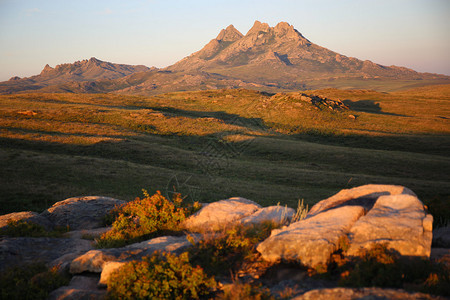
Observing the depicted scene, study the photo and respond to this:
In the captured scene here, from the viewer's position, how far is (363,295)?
5074 millimetres

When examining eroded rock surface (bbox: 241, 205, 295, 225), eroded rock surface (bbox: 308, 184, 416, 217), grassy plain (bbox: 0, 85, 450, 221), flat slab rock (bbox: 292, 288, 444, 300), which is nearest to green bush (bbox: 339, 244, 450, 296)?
flat slab rock (bbox: 292, 288, 444, 300)

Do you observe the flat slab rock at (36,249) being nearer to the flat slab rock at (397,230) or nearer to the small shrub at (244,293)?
the small shrub at (244,293)

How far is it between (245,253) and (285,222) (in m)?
2.95

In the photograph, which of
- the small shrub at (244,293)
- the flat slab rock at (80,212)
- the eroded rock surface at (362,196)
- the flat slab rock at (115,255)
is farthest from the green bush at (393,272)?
the flat slab rock at (80,212)

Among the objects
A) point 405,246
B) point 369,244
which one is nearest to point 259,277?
point 369,244

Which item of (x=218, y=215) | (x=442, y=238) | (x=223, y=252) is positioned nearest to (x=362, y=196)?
(x=442, y=238)

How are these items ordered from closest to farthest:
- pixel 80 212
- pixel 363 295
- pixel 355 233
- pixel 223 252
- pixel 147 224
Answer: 1. pixel 363 295
2. pixel 355 233
3. pixel 223 252
4. pixel 147 224
5. pixel 80 212

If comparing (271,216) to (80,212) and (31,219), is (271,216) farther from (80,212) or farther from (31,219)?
(31,219)

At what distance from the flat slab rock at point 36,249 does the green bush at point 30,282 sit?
0.72 metres

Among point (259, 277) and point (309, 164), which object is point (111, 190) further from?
point (309, 164)

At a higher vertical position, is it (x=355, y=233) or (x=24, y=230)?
(x=355, y=233)

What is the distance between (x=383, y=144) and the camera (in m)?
56.2

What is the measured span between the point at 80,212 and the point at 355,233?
A: 13671mm

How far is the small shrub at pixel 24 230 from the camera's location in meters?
10.4
